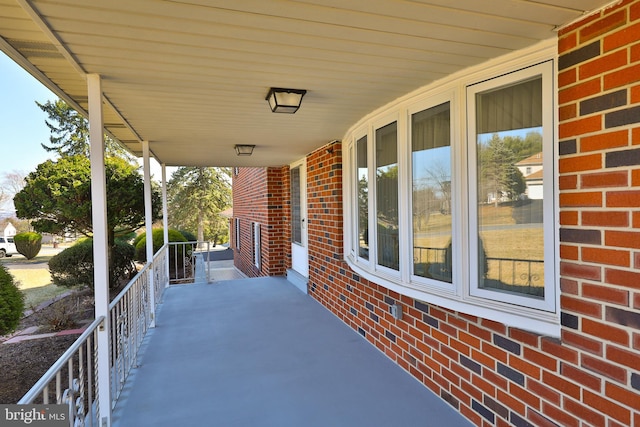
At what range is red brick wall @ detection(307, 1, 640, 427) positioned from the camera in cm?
155

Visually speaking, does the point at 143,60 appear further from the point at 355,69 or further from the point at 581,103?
the point at 581,103

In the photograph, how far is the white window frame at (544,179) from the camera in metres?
1.89

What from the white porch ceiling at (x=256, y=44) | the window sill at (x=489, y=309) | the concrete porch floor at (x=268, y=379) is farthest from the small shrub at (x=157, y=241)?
the window sill at (x=489, y=309)

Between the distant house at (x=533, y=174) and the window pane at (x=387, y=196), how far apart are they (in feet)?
3.75

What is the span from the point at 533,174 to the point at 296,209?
5374mm

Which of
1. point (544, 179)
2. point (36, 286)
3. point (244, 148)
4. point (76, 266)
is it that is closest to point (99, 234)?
point (544, 179)

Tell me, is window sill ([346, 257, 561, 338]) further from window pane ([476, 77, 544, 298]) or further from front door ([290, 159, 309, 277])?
front door ([290, 159, 309, 277])

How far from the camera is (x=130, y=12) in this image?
1571 millimetres

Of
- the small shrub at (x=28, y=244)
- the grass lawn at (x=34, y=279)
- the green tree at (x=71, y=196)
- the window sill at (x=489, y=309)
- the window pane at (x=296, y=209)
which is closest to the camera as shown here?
the window sill at (x=489, y=309)

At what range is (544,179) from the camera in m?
1.93

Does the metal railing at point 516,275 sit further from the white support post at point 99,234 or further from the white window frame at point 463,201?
the white support post at point 99,234

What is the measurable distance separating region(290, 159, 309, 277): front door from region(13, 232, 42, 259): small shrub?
51.2 ft

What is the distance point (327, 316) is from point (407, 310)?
1.85 metres

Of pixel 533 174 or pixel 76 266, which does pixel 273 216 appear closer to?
pixel 76 266
